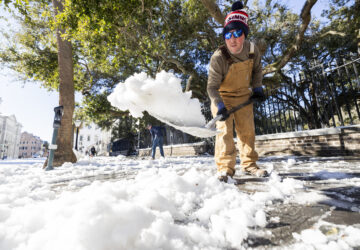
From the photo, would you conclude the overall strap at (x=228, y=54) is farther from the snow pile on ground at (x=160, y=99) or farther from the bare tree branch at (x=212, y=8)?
the bare tree branch at (x=212, y=8)

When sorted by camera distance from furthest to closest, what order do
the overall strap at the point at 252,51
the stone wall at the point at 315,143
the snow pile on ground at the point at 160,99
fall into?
the stone wall at the point at 315,143
the overall strap at the point at 252,51
the snow pile on ground at the point at 160,99

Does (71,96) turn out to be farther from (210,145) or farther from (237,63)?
(210,145)

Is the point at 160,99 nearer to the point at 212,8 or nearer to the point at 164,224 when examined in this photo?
the point at 164,224

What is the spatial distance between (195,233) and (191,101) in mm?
1403

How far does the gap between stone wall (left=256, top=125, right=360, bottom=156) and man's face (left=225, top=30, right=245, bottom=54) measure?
3.86 m

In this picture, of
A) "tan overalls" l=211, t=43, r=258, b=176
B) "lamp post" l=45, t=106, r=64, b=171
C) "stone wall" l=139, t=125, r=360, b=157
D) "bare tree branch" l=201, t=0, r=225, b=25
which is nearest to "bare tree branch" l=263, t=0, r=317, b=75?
"bare tree branch" l=201, t=0, r=225, b=25

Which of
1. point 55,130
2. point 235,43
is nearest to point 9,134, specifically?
point 55,130

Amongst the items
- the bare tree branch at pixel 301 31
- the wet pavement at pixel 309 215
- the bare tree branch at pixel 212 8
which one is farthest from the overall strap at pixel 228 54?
the bare tree branch at pixel 301 31

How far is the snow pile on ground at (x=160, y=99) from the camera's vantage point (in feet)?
6.06

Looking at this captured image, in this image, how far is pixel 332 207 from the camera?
125cm

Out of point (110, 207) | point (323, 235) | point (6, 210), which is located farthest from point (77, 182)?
point (323, 235)

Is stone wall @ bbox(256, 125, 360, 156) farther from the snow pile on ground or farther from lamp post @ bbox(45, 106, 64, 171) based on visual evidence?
lamp post @ bbox(45, 106, 64, 171)

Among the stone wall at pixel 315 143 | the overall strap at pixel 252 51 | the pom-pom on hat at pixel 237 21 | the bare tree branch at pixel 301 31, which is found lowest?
the stone wall at pixel 315 143

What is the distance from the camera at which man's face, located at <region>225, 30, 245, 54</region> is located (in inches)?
97.0
